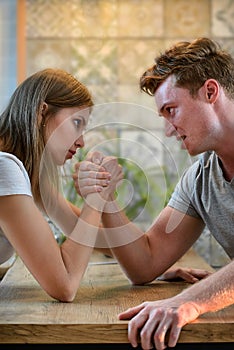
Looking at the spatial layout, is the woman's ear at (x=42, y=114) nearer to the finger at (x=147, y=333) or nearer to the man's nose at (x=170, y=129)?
the man's nose at (x=170, y=129)

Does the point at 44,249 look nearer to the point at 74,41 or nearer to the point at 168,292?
the point at 168,292

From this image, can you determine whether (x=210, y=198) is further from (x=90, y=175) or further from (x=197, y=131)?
(x=90, y=175)

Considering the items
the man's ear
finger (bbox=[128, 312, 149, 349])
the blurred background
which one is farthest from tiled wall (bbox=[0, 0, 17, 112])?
finger (bbox=[128, 312, 149, 349])

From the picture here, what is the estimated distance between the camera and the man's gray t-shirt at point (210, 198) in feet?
6.07

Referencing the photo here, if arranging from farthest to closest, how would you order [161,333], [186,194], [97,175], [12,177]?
1. [186,194]
2. [97,175]
3. [12,177]
4. [161,333]

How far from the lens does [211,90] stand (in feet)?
6.03

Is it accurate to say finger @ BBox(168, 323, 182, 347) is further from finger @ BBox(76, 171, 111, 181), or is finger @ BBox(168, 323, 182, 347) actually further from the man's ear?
the man's ear

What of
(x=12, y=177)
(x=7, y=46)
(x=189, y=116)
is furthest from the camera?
(x=7, y=46)

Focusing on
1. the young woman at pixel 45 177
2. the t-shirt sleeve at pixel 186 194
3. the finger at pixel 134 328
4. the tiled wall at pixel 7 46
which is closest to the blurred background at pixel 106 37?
the tiled wall at pixel 7 46

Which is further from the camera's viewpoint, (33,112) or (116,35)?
(116,35)

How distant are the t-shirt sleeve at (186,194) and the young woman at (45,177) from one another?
10.7 inches

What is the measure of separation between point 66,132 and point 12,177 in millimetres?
283

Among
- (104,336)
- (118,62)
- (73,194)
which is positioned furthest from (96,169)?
(118,62)

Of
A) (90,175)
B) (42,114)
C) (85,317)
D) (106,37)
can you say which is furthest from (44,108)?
(106,37)
